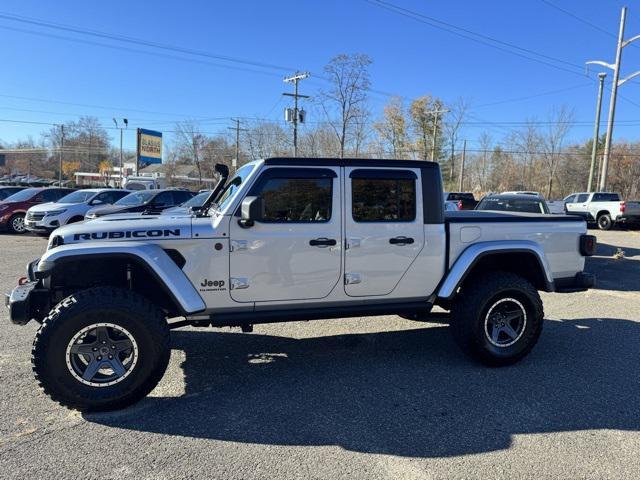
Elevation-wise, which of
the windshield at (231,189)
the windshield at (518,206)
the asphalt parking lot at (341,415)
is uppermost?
the windshield at (231,189)

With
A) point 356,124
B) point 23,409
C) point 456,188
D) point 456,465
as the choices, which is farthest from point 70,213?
point 456,188

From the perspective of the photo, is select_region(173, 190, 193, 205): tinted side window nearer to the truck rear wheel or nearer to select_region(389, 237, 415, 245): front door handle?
select_region(389, 237, 415, 245): front door handle

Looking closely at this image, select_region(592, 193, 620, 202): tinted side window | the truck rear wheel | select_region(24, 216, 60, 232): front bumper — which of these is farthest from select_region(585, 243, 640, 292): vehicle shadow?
select_region(24, 216, 60, 232): front bumper

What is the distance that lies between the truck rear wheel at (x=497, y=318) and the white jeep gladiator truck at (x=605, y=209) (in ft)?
60.7

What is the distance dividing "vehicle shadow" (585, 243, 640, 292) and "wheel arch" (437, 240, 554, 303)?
4602 mm

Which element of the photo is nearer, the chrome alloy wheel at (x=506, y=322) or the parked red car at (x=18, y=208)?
the chrome alloy wheel at (x=506, y=322)

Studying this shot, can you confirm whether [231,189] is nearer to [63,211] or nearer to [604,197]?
[63,211]

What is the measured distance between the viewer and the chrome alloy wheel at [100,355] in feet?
11.3

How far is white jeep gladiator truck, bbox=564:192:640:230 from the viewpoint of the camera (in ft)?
69.9

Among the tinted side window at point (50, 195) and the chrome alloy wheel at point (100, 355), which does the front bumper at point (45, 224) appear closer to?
the tinted side window at point (50, 195)

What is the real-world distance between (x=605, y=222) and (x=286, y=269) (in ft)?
75.6

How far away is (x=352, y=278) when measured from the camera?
417 centimetres

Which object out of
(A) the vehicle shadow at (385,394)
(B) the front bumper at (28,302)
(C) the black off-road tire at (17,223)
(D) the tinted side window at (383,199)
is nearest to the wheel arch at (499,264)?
(D) the tinted side window at (383,199)

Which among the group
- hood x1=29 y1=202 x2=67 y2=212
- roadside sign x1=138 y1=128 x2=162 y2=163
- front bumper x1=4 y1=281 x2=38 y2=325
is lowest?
front bumper x1=4 y1=281 x2=38 y2=325
